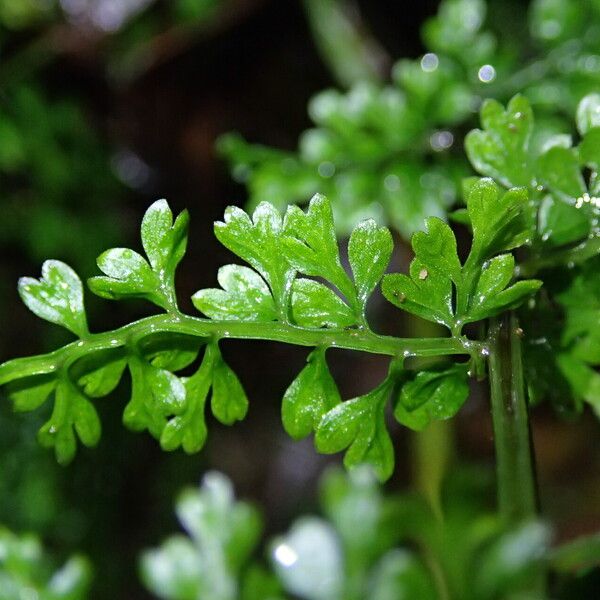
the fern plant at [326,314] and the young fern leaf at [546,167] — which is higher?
the young fern leaf at [546,167]

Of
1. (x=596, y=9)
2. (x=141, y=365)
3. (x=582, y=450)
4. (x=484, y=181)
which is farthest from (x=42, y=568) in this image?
(x=596, y=9)

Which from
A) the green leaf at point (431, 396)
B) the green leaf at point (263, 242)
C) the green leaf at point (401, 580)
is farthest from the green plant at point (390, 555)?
the green leaf at point (263, 242)

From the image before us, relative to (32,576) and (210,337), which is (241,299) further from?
(32,576)

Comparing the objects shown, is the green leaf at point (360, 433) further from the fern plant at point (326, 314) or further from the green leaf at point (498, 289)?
the green leaf at point (498, 289)

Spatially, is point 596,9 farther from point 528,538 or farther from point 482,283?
point 528,538

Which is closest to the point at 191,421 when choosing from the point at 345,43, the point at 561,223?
the point at 561,223
